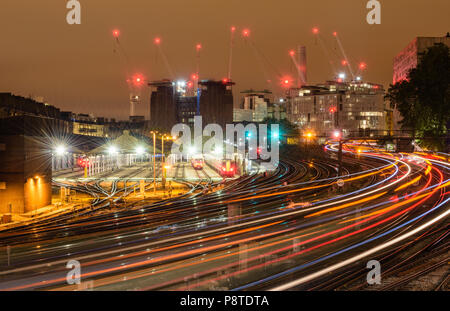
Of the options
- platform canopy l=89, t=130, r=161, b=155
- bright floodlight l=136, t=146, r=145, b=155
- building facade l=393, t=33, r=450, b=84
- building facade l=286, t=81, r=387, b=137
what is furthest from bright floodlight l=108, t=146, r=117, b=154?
A: building facade l=286, t=81, r=387, b=137

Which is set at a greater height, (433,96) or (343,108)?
(343,108)

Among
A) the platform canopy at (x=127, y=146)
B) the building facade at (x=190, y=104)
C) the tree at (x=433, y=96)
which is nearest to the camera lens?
the tree at (x=433, y=96)

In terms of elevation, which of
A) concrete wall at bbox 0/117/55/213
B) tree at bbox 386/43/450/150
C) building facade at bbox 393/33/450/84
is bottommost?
concrete wall at bbox 0/117/55/213

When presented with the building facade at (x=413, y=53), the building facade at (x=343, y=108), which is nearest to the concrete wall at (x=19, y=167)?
the building facade at (x=413, y=53)

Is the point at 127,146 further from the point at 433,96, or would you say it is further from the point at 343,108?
the point at 343,108

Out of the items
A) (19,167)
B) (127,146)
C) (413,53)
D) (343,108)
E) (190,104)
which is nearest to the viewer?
(19,167)

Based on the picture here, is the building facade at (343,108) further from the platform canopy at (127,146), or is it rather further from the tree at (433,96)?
the platform canopy at (127,146)

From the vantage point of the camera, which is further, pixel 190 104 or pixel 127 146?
pixel 190 104

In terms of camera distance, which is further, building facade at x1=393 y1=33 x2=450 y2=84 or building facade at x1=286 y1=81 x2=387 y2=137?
building facade at x1=286 y1=81 x2=387 y2=137

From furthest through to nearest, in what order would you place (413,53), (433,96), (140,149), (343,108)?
(343,108), (413,53), (140,149), (433,96)

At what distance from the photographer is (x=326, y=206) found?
24156 mm

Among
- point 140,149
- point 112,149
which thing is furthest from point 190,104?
point 112,149

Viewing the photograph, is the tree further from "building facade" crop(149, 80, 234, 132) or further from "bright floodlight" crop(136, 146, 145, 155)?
"building facade" crop(149, 80, 234, 132)

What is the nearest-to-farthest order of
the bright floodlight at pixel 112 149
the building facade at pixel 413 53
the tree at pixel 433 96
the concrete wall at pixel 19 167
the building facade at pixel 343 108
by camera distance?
the concrete wall at pixel 19 167, the tree at pixel 433 96, the bright floodlight at pixel 112 149, the building facade at pixel 413 53, the building facade at pixel 343 108
